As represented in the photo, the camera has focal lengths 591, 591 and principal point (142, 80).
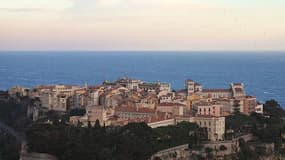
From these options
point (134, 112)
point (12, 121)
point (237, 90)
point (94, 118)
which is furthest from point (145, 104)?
point (237, 90)

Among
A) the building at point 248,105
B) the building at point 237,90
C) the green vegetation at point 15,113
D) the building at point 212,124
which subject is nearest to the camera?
the building at point 212,124

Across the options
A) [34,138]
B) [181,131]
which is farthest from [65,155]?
[181,131]

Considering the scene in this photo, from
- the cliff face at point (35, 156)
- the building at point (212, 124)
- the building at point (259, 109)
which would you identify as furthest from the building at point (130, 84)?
the cliff face at point (35, 156)

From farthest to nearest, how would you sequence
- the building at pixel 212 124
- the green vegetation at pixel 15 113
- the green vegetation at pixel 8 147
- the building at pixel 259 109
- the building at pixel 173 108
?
the building at pixel 259 109, the green vegetation at pixel 15 113, the building at pixel 173 108, the building at pixel 212 124, the green vegetation at pixel 8 147

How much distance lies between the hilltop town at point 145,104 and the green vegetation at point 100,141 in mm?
2711

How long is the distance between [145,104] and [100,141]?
10858 mm

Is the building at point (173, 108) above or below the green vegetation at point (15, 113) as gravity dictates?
above

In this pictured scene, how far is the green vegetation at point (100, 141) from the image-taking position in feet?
93.9

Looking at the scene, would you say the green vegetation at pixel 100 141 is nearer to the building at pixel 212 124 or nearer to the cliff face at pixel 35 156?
the cliff face at pixel 35 156

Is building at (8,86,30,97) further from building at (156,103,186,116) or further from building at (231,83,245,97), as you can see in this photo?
building at (231,83,245,97)

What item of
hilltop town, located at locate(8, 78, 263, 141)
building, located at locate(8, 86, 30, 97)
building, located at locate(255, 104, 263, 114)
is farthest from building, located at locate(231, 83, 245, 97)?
building, located at locate(8, 86, 30, 97)

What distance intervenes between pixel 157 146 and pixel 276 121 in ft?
37.7

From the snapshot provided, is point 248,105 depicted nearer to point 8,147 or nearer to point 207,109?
point 207,109

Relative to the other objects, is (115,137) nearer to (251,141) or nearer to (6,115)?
(251,141)
